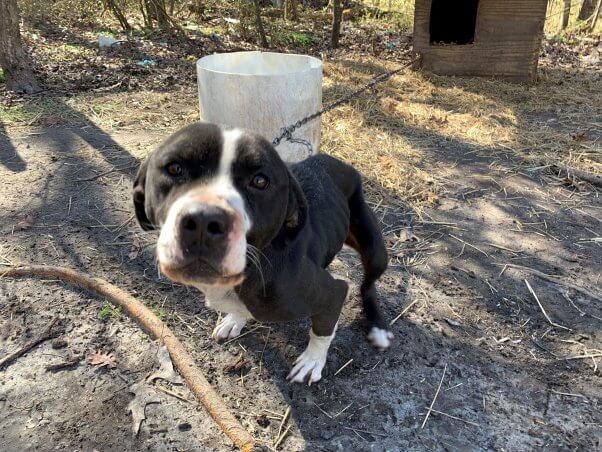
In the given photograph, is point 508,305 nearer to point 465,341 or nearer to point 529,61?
point 465,341

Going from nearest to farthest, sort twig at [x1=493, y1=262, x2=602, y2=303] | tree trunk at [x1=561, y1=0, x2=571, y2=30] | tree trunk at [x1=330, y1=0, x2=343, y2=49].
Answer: twig at [x1=493, y1=262, x2=602, y2=303]
tree trunk at [x1=330, y1=0, x2=343, y2=49]
tree trunk at [x1=561, y1=0, x2=571, y2=30]

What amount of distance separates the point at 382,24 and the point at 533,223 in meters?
9.10

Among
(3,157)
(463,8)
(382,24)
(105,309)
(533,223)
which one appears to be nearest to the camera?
(105,309)

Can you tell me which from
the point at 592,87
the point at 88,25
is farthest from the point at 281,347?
the point at 88,25

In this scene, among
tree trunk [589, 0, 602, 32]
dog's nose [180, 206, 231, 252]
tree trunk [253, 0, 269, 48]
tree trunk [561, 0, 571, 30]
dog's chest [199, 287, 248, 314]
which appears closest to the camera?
dog's nose [180, 206, 231, 252]

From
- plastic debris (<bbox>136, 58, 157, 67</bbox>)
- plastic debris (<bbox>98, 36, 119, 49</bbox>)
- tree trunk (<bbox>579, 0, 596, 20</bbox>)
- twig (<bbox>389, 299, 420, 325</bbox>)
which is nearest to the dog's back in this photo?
twig (<bbox>389, 299, 420, 325</bbox>)

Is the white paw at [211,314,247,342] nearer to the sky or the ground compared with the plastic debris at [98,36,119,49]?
nearer to the ground

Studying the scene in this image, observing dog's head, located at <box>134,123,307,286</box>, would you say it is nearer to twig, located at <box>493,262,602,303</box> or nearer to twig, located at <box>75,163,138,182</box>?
twig, located at <box>493,262,602,303</box>

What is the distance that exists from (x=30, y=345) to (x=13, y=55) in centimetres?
516

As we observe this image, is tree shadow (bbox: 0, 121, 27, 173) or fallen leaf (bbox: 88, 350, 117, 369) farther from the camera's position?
tree shadow (bbox: 0, 121, 27, 173)

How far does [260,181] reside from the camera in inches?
77.7

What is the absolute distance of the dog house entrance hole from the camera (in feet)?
30.5

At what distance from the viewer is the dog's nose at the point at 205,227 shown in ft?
5.61

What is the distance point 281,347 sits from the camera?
2.88 metres
